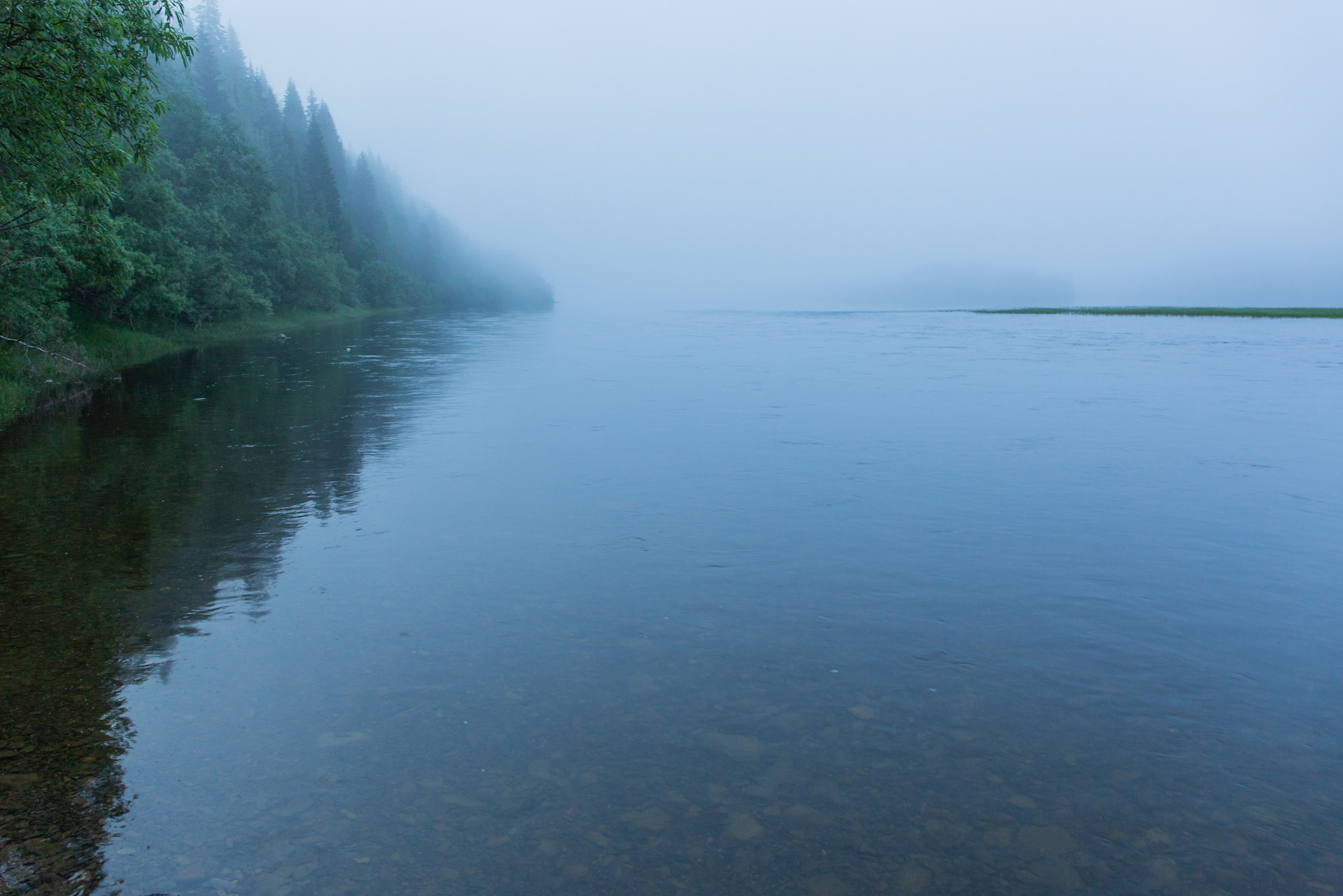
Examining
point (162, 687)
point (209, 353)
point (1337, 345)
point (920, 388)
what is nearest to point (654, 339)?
point (209, 353)

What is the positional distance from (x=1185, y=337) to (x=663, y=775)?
3100 inches

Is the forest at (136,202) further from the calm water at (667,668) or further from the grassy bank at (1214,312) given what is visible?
the grassy bank at (1214,312)

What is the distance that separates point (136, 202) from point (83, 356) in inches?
613

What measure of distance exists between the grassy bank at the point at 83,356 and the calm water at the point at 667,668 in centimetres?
527

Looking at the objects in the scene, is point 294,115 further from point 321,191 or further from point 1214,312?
point 1214,312

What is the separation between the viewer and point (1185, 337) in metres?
70.4

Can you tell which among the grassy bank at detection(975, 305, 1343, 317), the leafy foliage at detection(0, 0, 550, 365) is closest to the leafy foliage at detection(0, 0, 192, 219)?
the leafy foliage at detection(0, 0, 550, 365)

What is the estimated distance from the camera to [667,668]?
7.99 m

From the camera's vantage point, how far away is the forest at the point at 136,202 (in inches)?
562

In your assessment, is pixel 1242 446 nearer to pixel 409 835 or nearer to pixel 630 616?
pixel 630 616

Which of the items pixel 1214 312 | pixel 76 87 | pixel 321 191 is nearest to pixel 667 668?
pixel 76 87

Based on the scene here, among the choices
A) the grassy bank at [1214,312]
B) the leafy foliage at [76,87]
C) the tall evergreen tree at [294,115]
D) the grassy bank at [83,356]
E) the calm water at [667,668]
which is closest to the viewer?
the calm water at [667,668]

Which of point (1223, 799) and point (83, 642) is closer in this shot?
point (1223, 799)

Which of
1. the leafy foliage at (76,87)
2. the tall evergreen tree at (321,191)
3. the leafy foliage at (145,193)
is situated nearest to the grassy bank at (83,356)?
the leafy foliage at (145,193)
